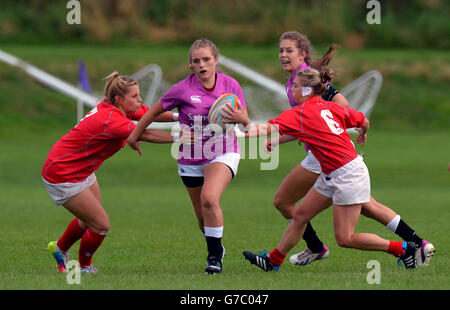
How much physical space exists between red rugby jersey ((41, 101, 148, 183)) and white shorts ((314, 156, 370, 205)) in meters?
1.81

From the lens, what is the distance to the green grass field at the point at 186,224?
→ 7.05 meters

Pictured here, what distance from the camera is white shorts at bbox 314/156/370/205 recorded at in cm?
720

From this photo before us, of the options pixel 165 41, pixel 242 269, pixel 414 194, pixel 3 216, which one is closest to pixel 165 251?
pixel 242 269

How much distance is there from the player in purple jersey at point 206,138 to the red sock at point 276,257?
0.45m

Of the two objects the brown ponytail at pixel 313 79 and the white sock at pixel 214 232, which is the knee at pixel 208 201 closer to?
the white sock at pixel 214 232

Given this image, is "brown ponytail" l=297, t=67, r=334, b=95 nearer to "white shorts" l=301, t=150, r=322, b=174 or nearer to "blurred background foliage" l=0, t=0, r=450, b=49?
"white shorts" l=301, t=150, r=322, b=174

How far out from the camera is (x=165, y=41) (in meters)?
37.1

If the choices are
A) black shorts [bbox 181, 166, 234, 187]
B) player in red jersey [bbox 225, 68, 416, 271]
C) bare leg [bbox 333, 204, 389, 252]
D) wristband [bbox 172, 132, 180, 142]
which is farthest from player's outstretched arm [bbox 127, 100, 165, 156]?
bare leg [bbox 333, 204, 389, 252]

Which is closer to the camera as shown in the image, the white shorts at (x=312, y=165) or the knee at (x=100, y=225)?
the knee at (x=100, y=225)

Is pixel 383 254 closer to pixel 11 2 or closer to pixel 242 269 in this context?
pixel 242 269

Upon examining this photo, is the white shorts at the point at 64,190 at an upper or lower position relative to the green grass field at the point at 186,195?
upper

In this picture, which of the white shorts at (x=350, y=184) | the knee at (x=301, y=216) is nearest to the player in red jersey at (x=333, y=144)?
the white shorts at (x=350, y=184)

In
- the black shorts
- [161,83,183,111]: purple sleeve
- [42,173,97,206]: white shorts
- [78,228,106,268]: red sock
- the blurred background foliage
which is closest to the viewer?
[42,173,97,206]: white shorts
